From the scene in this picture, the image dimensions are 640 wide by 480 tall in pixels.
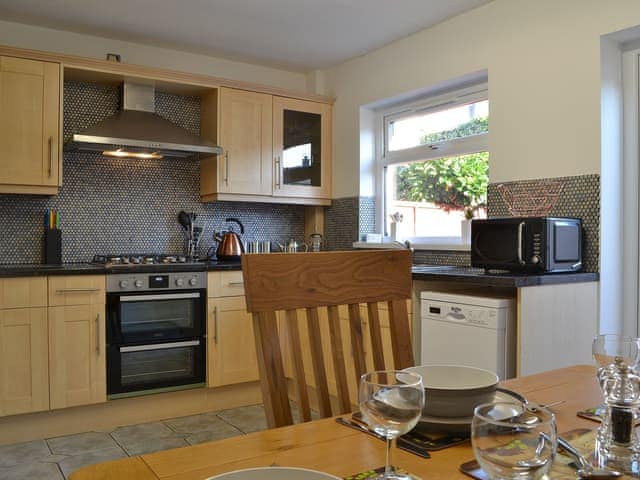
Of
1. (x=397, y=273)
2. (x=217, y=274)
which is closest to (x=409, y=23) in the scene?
(x=217, y=274)

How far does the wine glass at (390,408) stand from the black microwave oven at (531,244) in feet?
6.55

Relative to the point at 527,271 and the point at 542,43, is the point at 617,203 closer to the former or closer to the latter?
the point at 527,271

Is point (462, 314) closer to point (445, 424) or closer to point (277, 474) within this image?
point (445, 424)

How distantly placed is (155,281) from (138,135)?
938 millimetres

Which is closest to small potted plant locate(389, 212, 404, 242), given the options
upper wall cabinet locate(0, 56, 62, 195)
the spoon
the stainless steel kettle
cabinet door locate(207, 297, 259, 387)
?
the stainless steel kettle

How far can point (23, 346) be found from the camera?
303cm

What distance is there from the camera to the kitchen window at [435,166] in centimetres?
358

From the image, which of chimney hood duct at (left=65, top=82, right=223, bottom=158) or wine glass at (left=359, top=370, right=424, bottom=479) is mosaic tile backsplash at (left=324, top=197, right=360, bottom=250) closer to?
chimney hood duct at (left=65, top=82, right=223, bottom=158)

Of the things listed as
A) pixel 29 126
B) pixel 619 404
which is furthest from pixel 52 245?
pixel 619 404

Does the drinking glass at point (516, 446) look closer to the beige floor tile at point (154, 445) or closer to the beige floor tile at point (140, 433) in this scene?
the beige floor tile at point (154, 445)

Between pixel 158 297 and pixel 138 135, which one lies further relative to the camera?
pixel 138 135

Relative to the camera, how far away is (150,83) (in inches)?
150

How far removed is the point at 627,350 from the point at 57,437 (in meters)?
3.08

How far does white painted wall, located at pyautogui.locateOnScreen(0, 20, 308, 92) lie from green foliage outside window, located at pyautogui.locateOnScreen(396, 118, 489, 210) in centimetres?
123
